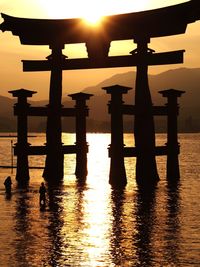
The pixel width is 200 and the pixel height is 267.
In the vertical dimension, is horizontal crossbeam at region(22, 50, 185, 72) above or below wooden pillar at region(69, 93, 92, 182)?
above

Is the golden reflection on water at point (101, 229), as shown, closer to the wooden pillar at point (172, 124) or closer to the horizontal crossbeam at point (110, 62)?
the wooden pillar at point (172, 124)

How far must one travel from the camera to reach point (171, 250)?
46.0 feet

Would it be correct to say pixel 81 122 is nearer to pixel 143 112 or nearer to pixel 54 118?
pixel 54 118

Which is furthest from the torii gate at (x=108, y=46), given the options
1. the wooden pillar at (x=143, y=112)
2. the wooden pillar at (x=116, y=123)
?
the wooden pillar at (x=116, y=123)

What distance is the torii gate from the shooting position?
80.4 feet

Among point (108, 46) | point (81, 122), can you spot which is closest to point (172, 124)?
point (81, 122)

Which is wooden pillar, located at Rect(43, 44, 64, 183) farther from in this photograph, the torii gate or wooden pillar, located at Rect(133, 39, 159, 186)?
wooden pillar, located at Rect(133, 39, 159, 186)

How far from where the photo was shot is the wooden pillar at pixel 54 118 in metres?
27.3

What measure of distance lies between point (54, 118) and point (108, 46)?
4.05 metres

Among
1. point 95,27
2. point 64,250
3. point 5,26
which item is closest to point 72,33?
point 95,27

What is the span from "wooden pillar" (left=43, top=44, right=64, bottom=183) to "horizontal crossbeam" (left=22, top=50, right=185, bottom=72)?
11.6 inches

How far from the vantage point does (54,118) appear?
27484 millimetres

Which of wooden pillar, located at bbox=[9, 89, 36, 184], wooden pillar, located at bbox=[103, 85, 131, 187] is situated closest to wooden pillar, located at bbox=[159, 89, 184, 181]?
wooden pillar, located at bbox=[103, 85, 131, 187]

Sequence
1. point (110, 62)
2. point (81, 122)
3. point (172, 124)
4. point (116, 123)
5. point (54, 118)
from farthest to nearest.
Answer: point (81, 122)
point (172, 124)
point (54, 118)
point (110, 62)
point (116, 123)
